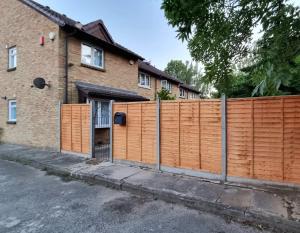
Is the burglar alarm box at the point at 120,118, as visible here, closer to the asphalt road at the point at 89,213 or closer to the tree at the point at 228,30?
the asphalt road at the point at 89,213

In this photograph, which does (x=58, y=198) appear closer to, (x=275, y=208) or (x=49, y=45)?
(x=275, y=208)

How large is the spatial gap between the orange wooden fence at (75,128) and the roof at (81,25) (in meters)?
3.79

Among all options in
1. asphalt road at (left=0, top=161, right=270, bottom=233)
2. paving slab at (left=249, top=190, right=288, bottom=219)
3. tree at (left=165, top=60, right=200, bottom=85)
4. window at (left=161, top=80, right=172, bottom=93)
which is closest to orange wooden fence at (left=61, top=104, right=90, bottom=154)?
asphalt road at (left=0, top=161, right=270, bottom=233)

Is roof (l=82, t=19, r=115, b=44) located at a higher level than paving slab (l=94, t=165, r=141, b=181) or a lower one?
higher

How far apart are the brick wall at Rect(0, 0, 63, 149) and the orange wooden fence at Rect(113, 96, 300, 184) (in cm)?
446

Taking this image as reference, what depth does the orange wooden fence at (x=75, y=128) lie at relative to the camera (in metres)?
8.27

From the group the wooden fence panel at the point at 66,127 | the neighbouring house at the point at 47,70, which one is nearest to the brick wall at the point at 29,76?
the neighbouring house at the point at 47,70

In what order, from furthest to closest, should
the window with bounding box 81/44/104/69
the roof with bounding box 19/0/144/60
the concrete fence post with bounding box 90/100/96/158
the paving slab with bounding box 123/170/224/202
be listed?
1. the window with bounding box 81/44/104/69
2. the roof with bounding box 19/0/144/60
3. the concrete fence post with bounding box 90/100/96/158
4. the paving slab with bounding box 123/170/224/202

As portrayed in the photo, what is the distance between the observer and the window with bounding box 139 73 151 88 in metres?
17.9

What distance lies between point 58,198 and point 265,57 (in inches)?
196

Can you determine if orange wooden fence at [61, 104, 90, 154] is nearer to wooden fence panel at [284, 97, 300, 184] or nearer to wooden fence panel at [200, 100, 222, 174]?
wooden fence panel at [200, 100, 222, 174]

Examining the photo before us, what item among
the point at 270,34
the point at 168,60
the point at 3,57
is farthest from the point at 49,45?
the point at 168,60

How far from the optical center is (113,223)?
149 inches

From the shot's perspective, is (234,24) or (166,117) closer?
(234,24)
